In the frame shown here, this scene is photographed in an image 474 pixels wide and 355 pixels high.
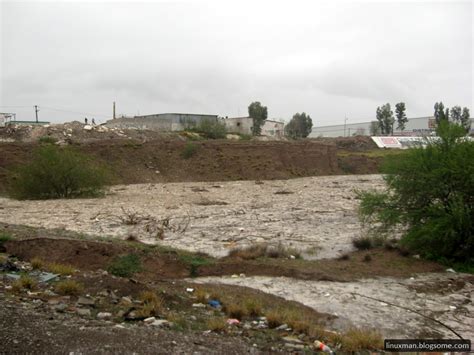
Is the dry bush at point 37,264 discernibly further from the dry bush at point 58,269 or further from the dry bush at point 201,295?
the dry bush at point 201,295

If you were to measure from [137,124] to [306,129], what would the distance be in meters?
44.6

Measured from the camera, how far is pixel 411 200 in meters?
13.1

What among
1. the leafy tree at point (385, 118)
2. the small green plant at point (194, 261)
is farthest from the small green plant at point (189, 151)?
the leafy tree at point (385, 118)

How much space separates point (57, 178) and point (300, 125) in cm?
8059

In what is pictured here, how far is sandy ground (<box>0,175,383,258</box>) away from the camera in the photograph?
1519 cm

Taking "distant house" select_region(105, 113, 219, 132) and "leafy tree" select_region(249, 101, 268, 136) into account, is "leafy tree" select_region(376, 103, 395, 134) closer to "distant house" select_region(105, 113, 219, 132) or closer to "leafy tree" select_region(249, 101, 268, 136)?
"leafy tree" select_region(249, 101, 268, 136)

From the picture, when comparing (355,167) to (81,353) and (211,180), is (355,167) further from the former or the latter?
(81,353)

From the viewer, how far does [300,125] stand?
104938mm

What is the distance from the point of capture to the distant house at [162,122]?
73688 millimetres

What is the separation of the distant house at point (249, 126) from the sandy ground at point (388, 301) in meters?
76.3

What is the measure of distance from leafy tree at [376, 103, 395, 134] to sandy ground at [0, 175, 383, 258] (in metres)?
74.3

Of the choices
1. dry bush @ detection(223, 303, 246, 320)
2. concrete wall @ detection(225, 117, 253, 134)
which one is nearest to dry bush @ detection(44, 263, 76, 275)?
dry bush @ detection(223, 303, 246, 320)

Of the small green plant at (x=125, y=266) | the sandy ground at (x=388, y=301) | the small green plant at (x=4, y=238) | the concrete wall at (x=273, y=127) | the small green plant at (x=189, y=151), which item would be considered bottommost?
the sandy ground at (x=388, y=301)

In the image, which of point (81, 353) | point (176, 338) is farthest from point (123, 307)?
point (81, 353)
